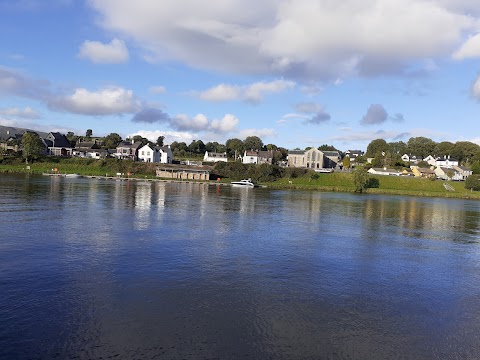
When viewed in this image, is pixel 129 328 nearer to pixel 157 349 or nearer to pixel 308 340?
pixel 157 349

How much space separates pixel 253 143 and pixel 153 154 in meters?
56.1

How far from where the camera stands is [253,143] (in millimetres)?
161250

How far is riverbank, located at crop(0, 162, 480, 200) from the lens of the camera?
9081cm

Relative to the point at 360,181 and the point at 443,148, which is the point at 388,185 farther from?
the point at 443,148

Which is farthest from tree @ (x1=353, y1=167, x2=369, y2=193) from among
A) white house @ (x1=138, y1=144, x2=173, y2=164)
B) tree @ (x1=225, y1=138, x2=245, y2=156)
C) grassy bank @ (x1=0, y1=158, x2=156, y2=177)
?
tree @ (x1=225, y1=138, x2=245, y2=156)

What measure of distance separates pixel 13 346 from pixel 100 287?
4735mm

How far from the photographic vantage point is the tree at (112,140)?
5667 inches

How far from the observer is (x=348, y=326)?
1340cm

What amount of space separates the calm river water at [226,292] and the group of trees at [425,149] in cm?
11814

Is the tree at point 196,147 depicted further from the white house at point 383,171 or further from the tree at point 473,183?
the tree at point 473,183

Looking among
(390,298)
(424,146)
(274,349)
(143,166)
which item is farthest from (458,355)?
(424,146)

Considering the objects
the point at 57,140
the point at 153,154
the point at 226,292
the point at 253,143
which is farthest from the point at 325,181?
the point at 226,292

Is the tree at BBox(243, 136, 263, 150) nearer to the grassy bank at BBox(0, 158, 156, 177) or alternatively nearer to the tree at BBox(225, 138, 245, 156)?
the tree at BBox(225, 138, 245, 156)

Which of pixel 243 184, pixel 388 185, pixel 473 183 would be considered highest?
pixel 473 183
